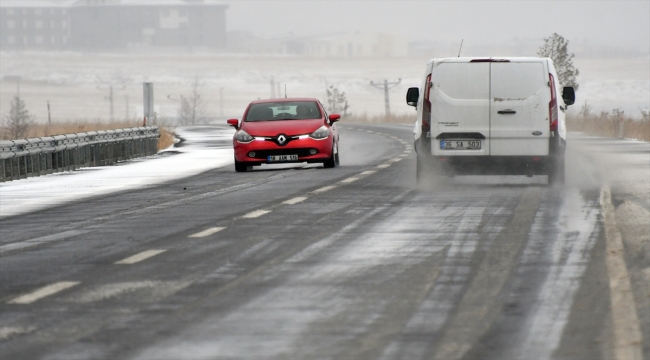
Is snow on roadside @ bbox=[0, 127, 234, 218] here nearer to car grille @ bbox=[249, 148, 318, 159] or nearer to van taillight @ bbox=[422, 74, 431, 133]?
car grille @ bbox=[249, 148, 318, 159]

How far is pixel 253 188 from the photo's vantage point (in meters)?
19.2

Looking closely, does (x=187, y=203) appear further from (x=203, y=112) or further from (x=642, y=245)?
(x=203, y=112)

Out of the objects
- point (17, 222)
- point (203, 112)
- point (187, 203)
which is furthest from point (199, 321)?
point (203, 112)

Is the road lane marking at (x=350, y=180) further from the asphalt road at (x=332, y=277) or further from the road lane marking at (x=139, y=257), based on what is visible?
the road lane marking at (x=139, y=257)

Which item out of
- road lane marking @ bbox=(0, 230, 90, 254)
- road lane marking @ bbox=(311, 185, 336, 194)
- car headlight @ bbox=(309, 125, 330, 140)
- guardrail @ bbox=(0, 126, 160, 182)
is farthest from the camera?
car headlight @ bbox=(309, 125, 330, 140)

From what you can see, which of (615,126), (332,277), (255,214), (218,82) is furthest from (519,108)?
(218,82)

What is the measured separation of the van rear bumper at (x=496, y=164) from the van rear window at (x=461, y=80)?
2.87ft

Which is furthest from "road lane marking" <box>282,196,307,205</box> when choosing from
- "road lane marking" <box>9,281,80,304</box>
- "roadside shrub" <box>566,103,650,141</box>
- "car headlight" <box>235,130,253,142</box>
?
"roadside shrub" <box>566,103,650,141</box>

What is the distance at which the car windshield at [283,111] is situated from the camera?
25594mm

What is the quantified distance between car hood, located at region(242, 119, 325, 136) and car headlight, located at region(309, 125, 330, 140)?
67mm

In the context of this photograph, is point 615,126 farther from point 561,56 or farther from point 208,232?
point 208,232

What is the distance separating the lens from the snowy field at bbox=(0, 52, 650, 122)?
490 ft

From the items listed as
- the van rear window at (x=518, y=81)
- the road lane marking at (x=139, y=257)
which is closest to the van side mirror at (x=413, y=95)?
the van rear window at (x=518, y=81)

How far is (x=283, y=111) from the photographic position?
26.0m
